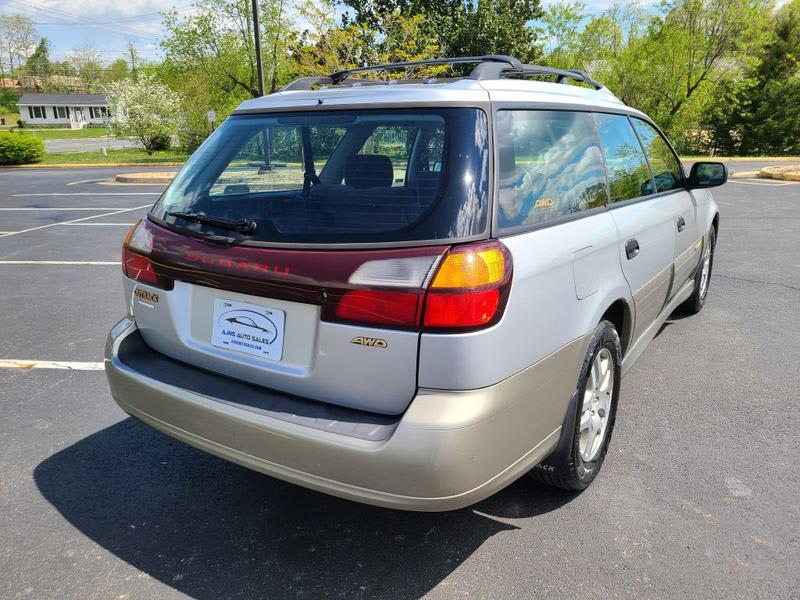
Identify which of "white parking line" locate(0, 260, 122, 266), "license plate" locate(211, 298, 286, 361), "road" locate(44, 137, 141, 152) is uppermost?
"license plate" locate(211, 298, 286, 361)

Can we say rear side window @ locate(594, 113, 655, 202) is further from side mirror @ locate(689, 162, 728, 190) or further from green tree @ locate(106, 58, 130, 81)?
green tree @ locate(106, 58, 130, 81)

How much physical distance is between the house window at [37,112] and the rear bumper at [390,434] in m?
106

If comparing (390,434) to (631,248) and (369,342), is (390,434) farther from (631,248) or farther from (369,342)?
(631,248)

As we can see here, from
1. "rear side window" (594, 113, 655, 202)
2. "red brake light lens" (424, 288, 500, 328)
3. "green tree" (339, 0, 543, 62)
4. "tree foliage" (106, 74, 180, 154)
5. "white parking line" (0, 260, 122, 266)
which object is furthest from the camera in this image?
"tree foliage" (106, 74, 180, 154)

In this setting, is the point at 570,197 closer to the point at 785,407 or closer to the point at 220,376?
the point at 220,376

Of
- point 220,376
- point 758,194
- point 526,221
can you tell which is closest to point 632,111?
point 526,221

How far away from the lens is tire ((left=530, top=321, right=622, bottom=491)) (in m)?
2.46

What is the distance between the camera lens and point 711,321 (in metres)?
5.21

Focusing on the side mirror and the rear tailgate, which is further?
the side mirror

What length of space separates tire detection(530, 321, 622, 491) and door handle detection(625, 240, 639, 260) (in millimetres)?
399

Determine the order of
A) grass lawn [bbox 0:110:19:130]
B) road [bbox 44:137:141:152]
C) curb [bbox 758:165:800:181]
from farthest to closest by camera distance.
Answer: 1. grass lawn [bbox 0:110:19:130]
2. road [bbox 44:137:141:152]
3. curb [bbox 758:165:800:181]

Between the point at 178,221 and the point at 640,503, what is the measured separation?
7.69 feet

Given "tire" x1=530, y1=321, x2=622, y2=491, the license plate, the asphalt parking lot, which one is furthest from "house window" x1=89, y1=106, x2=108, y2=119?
"tire" x1=530, y1=321, x2=622, y2=491

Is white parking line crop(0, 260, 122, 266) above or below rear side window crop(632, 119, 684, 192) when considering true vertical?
below
